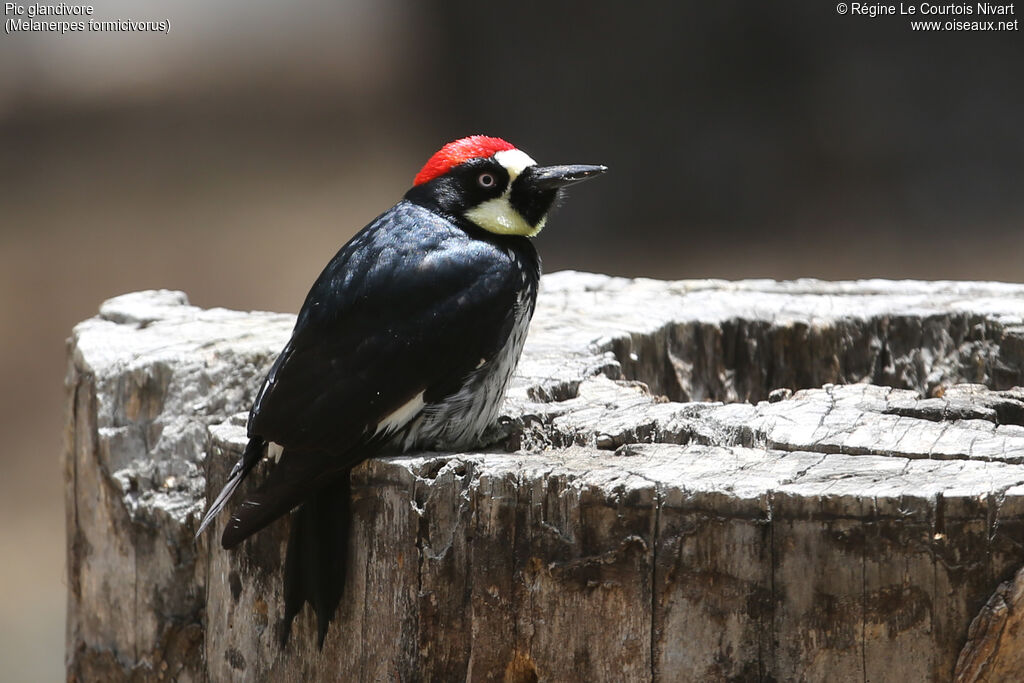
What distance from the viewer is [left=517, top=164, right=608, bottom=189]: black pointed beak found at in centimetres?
252

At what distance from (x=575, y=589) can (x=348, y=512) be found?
0.45 metres

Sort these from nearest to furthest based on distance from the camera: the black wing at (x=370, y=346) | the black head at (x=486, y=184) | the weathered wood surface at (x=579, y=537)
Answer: the weathered wood surface at (x=579, y=537), the black wing at (x=370, y=346), the black head at (x=486, y=184)

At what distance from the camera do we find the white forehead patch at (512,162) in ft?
8.23

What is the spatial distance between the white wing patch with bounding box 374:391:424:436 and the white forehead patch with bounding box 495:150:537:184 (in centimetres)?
62

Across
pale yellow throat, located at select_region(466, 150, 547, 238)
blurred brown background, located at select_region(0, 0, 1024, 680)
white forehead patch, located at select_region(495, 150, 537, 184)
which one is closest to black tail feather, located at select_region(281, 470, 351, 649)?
pale yellow throat, located at select_region(466, 150, 547, 238)

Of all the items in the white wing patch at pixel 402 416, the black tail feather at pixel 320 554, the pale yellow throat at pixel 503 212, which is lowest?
the black tail feather at pixel 320 554

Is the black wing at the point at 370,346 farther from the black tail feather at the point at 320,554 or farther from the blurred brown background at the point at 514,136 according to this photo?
the blurred brown background at the point at 514,136

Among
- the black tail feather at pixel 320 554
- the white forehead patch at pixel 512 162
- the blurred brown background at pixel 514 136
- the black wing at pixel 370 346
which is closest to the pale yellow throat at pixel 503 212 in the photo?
the white forehead patch at pixel 512 162

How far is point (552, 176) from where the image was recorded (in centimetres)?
253

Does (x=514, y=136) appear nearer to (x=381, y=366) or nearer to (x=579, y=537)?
(x=381, y=366)

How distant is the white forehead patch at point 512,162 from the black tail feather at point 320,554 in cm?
83

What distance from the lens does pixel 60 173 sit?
7973mm

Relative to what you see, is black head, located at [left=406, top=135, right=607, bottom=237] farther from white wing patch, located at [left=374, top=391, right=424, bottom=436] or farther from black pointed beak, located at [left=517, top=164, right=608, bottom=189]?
white wing patch, located at [left=374, top=391, right=424, bottom=436]

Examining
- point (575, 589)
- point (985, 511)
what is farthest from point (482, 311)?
point (985, 511)
